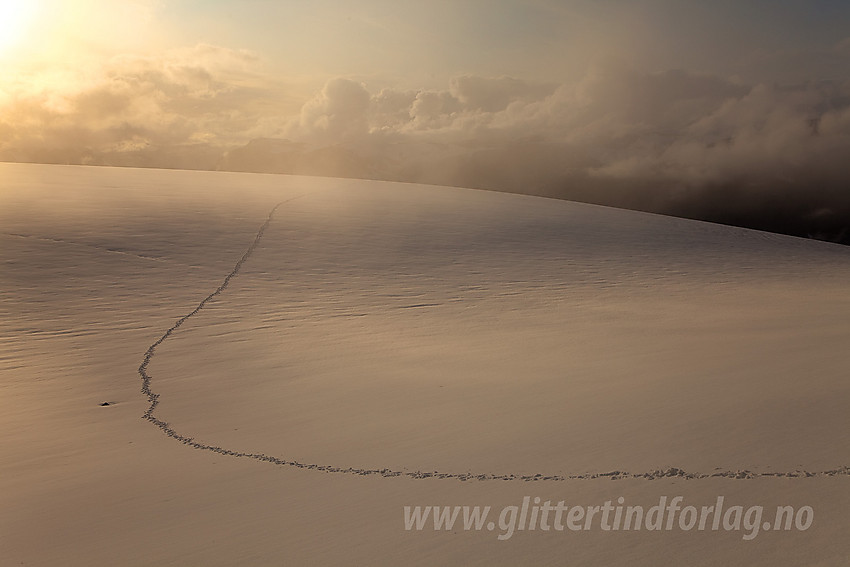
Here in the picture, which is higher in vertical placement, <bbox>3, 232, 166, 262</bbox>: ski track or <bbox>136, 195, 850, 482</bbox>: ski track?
<bbox>136, 195, 850, 482</bbox>: ski track

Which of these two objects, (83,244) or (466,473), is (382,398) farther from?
(83,244)

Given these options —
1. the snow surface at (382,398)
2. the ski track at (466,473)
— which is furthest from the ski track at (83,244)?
the ski track at (466,473)

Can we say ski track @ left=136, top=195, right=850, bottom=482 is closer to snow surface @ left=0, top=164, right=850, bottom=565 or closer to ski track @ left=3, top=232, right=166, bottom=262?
snow surface @ left=0, top=164, right=850, bottom=565

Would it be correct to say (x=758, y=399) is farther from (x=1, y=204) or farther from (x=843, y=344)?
(x=1, y=204)

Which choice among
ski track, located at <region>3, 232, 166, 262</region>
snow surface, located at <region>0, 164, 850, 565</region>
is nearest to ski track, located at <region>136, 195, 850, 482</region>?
snow surface, located at <region>0, 164, 850, 565</region>

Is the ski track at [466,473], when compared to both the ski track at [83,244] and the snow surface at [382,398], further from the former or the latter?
the ski track at [83,244]

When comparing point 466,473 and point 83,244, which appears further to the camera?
point 83,244

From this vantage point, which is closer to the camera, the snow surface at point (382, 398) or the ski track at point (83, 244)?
the snow surface at point (382, 398)

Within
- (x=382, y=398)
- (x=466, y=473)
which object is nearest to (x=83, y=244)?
(x=382, y=398)
